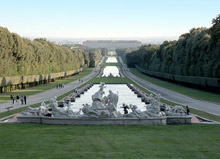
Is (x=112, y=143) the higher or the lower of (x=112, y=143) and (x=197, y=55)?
the lower

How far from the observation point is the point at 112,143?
16.4 metres

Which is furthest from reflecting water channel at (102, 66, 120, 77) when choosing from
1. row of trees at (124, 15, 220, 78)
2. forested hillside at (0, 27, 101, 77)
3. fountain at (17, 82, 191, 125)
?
fountain at (17, 82, 191, 125)

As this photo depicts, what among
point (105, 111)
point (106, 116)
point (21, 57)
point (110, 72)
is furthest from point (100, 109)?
point (110, 72)

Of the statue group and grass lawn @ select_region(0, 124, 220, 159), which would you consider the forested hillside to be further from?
grass lawn @ select_region(0, 124, 220, 159)

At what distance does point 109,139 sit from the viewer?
17453 millimetres

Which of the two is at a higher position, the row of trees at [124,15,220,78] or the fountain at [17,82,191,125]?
the row of trees at [124,15,220,78]

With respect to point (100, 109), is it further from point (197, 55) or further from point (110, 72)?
point (110, 72)

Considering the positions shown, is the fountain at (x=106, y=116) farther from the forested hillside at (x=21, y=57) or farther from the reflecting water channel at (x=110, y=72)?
the reflecting water channel at (x=110, y=72)

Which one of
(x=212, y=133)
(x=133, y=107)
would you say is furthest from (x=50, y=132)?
(x=212, y=133)

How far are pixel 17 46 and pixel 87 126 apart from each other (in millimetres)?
46311

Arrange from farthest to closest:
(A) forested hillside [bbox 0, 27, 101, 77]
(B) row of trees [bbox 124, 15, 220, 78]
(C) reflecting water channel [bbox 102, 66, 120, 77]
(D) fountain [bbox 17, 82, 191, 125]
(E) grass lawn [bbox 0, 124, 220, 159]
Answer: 1. (C) reflecting water channel [bbox 102, 66, 120, 77]
2. (A) forested hillside [bbox 0, 27, 101, 77]
3. (B) row of trees [bbox 124, 15, 220, 78]
4. (D) fountain [bbox 17, 82, 191, 125]
5. (E) grass lawn [bbox 0, 124, 220, 159]

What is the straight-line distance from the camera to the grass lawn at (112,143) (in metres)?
14.3

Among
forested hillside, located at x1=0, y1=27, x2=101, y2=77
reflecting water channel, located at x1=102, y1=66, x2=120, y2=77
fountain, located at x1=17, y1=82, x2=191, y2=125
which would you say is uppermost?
forested hillside, located at x1=0, y1=27, x2=101, y2=77

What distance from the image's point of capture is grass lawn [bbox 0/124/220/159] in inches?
562
